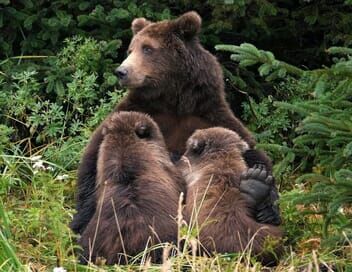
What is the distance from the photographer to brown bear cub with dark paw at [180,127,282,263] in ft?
19.5

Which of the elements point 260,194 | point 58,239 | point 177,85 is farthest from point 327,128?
point 177,85

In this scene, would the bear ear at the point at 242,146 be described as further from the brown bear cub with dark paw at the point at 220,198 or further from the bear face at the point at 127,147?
the bear face at the point at 127,147

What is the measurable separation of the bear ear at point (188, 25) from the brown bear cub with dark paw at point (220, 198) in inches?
45.6

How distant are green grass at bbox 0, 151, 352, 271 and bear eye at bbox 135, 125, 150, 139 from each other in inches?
26.6

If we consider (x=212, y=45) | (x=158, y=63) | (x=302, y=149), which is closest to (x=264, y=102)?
(x=212, y=45)

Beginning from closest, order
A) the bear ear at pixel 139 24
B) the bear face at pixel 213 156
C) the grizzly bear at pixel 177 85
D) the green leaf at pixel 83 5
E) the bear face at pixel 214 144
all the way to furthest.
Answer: the bear face at pixel 213 156 → the bear face at pixel 214 144 → the grizzly bear at pixel 177 85 → the bear ear at pixel 139 24 → the green leaf at pixel 83 5

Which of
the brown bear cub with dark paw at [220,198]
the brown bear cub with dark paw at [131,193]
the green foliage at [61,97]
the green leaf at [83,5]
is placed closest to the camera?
the brown bear cub with dark paw at [131,193]

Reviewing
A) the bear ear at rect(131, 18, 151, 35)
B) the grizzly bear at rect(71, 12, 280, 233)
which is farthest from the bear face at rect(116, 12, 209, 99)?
the bear ear at rect(131, 18, 151, 35)

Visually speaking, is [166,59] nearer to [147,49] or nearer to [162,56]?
[162,56]

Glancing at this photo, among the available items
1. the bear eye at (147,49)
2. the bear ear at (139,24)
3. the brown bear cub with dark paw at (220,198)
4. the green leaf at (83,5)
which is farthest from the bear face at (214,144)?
the green leaf at (83,5)

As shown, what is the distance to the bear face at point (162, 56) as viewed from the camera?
7.39m

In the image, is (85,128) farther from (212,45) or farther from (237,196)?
(237,196)

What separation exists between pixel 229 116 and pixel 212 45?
2714mm

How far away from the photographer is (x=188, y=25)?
7469 mm
